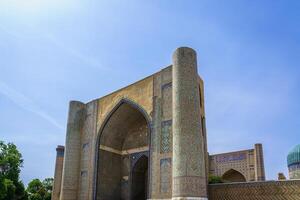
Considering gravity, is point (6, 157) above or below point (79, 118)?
below

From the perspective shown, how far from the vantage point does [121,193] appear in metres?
13.7

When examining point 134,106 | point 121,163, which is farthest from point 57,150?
point 134,106

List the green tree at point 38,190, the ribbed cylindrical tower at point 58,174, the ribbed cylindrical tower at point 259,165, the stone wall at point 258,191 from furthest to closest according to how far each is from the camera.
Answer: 1. the green tree at point 38,190
2. the ribbed cylindrical tower at point 259,165
3. the ribbed cylindrical tower at point 58,174
4. the stone wall at point 258,191

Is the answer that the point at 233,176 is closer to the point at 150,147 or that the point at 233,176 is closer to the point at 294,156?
the point at 294,156

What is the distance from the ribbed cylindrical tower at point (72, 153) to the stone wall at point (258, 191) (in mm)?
6491

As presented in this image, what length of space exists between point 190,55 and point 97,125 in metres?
5.66

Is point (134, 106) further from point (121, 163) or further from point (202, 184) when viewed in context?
point (202, 184)

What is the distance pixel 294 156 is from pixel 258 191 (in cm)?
1576

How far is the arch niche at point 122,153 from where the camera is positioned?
13.2 m

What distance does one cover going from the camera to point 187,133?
896 cm

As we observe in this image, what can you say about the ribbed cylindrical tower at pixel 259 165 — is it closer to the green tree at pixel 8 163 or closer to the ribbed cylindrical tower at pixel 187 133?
the ribbed cylindrical tower at pixel 187 133

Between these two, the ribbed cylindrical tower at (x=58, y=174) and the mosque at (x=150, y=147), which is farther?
the ribbed cylindrical tower at (x=58, y=174)

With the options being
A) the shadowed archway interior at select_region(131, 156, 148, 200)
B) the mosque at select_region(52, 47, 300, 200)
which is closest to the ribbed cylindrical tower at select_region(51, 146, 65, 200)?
the mosque at select_region(52, 47, 300, 200)

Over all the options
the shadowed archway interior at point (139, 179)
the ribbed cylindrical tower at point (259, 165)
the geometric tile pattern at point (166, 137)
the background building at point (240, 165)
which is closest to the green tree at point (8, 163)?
the shadowed archway interior at point (139, 179)
